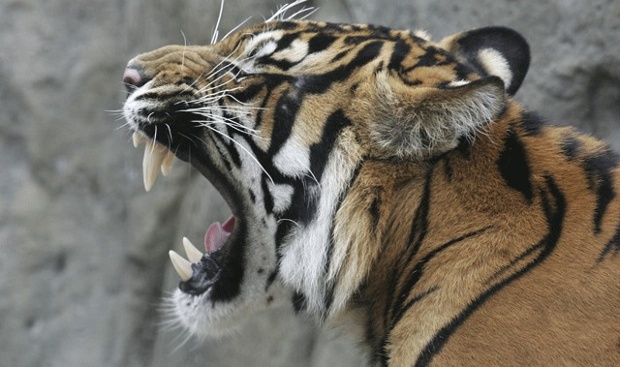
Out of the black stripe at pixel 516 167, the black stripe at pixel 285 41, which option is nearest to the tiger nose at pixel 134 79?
the black stripe at pixel 285 41

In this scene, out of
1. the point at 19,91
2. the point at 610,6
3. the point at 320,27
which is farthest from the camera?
the point at 19,91

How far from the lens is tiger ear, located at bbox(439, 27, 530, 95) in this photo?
2016mm

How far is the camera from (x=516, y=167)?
1626 mm

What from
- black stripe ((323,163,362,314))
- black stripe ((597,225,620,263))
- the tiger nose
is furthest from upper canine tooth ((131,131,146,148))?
black stripe ((597,225,620,263))

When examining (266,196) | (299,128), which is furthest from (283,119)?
(266,196)

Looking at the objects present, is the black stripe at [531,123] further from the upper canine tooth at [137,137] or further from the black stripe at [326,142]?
the upper canine tooth at [137,137]

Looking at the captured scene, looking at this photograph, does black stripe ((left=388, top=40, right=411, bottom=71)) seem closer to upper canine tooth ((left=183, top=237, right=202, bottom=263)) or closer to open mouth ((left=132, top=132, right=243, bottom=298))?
open mouth ((left=132, top=132, right=243, bottom=298))

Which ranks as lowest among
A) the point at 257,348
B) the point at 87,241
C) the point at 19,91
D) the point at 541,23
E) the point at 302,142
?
the point at 257,348

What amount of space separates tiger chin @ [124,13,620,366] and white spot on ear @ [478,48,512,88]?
0.27 ft

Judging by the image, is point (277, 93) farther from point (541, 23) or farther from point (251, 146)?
point (541, 23)

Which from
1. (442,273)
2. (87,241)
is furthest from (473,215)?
(87,241)

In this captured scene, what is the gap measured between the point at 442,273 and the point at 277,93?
51 centimetres

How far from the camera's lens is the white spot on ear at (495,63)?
2008 millimetres

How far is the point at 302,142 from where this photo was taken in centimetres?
174
